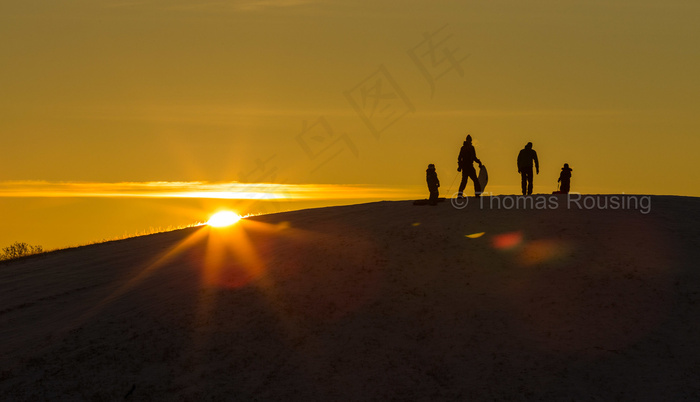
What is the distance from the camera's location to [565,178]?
32.2 meters

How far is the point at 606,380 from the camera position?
49.9 feet

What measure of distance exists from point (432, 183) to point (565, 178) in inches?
297

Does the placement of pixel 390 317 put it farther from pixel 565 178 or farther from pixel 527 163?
pixel 565 178

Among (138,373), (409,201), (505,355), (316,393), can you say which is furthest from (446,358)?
(409,201)

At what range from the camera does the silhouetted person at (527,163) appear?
95.6ft

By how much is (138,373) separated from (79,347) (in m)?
2.37

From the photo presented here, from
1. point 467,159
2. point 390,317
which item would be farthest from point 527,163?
point 390,317

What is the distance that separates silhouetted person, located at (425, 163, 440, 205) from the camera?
2792cm

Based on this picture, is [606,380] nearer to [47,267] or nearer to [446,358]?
[446,358]

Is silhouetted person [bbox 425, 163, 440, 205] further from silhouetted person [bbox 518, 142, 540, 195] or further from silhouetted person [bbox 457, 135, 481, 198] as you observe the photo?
silhouetted person [bbox 518, 142, 540, 195]

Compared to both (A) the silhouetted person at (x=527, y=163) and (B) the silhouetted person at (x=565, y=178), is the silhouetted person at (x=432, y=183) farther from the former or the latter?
(B) the silhouetted person at (x=565, y=178)

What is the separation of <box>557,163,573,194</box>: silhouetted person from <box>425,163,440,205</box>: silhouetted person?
690cm

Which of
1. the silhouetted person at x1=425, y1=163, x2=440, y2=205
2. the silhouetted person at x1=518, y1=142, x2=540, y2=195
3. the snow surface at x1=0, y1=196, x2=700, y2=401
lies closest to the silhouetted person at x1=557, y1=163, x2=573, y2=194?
the silhouetted person at x1=518, y1=142, x2=540, y2=195

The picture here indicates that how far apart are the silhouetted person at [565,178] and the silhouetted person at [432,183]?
22.6ft
